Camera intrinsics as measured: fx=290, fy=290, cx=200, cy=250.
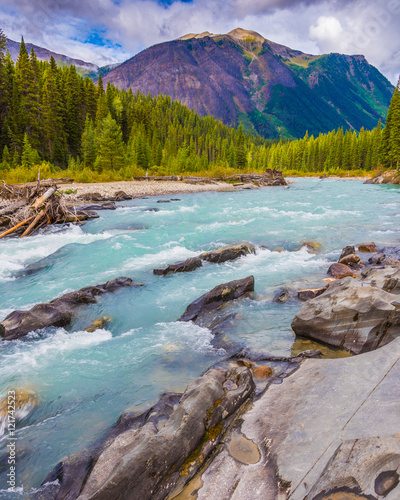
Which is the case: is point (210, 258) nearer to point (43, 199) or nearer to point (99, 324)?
point (99, 324)

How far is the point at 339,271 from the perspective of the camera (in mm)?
9766

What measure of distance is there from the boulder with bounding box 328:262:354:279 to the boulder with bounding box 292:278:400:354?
360 cm

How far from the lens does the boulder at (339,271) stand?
958 cm

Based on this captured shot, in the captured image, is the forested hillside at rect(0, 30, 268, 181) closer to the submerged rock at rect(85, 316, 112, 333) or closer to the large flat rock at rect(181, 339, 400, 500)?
the submerged rock at rect(85, 316, 112, 333)

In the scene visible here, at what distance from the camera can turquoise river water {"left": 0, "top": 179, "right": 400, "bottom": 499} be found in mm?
4520

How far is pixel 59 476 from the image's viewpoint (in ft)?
11.1

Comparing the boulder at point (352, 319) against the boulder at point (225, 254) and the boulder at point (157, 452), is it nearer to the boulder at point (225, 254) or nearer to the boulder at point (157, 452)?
the boulder at point (157, 452)

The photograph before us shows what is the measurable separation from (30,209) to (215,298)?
532 inches

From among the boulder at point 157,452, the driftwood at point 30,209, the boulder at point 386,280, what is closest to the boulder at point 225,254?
the boulder at point 386,280

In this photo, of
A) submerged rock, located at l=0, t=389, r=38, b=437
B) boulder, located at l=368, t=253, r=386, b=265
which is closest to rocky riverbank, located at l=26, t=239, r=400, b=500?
submerged rock, located at l=0, t=389, r=38, b=437

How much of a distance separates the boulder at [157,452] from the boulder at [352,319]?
2355mm

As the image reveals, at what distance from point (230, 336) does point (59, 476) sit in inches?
155

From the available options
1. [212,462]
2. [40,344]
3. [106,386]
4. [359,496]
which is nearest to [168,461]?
[212,462]

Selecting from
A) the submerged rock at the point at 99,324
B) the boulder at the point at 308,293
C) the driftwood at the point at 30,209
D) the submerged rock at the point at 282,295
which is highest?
the driftwood at the point at 30,209
